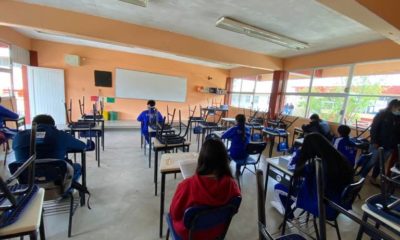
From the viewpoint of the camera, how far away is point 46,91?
5801mm

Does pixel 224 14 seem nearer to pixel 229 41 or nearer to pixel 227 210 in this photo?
pixel 229 41

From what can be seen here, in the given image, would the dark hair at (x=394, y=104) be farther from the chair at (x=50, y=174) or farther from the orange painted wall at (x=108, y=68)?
the orange painted wall at (x=108, y=68)

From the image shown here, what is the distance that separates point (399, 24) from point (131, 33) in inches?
159

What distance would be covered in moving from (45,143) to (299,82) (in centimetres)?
607

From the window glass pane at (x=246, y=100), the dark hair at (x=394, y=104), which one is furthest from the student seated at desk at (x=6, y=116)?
the window glass pane at (x=246, y=100)

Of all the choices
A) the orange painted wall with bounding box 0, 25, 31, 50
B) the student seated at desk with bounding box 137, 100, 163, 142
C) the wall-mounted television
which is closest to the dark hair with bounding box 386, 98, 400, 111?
the student seated at desk with bounding box 137, 100, 163, 142

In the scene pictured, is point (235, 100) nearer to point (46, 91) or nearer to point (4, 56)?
point (46, 91)

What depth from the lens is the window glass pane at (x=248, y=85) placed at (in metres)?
7.52

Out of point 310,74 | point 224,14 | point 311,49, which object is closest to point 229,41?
point 224,14

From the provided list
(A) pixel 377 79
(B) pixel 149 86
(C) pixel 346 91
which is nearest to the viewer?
(A) pixel 377 79

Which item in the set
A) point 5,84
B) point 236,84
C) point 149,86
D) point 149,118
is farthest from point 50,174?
point 236,84

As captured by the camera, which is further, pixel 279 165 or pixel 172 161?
pixel 279 165

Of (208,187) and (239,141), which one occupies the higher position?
(208,187)

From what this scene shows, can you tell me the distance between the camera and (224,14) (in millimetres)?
3000
